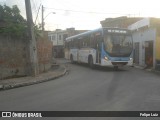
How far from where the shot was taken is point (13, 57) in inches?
716

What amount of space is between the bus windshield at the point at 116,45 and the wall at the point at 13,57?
609 cm

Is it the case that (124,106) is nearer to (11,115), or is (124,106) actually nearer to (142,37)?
(11,115)

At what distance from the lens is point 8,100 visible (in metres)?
10.4

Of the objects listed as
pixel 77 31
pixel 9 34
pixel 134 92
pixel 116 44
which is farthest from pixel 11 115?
pixel 77 31

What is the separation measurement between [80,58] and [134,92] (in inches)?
666

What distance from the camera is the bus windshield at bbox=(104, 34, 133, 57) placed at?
2180 cm

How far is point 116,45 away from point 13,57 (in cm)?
777

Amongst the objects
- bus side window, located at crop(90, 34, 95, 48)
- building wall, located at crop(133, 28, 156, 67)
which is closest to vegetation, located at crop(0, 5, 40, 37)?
bus side window, located at crop(90, 34, 95, 48)

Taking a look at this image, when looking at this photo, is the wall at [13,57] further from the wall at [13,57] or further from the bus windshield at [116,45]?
the bus windshield at [116,45]

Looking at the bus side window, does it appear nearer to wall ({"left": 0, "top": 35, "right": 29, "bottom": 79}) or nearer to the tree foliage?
the tree foliage

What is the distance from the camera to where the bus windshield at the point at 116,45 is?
21.8m

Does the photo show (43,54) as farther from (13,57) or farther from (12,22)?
(13,57)

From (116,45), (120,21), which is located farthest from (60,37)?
(116,45)

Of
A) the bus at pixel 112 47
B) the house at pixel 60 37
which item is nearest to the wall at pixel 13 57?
the bus at pixel 112 47
